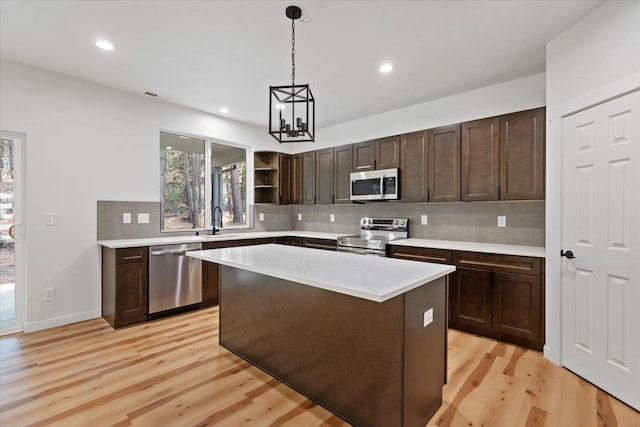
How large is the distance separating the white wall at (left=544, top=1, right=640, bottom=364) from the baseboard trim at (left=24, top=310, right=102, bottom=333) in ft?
15.6

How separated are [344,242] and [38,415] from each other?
3307 millimetres

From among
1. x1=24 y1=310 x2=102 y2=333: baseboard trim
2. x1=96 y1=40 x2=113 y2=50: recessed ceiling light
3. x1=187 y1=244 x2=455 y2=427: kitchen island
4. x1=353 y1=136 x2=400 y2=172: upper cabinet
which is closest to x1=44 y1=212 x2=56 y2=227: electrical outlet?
x1=24 y1=310 x2=102 y2=333: baseboard trim

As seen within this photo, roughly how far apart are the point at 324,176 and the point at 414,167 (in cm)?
161

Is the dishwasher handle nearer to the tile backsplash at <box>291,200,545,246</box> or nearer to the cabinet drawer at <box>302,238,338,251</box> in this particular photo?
the cabinet drawer at <box>302,238,338,251</box>

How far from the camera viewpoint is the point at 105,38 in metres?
2.65

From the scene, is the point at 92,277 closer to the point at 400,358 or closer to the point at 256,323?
the point at 256,323

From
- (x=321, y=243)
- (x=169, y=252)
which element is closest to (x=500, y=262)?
(x=321, y=243)

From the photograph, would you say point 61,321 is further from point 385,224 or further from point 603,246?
point 603,246

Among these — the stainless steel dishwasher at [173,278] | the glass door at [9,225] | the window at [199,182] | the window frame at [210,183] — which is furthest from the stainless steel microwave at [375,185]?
the glass door at [9,225]

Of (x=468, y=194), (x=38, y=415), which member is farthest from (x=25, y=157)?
(x=468, y=194)

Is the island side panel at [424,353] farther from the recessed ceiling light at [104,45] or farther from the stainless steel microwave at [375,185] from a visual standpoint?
the recessed ceiling light at [104,45]

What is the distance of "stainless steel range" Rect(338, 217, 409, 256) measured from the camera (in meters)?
3.90

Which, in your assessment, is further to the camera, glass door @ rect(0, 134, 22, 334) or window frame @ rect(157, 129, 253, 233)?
window frame @ rect(157, 129, 253, 233)

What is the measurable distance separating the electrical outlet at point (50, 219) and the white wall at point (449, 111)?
3.88 metres
